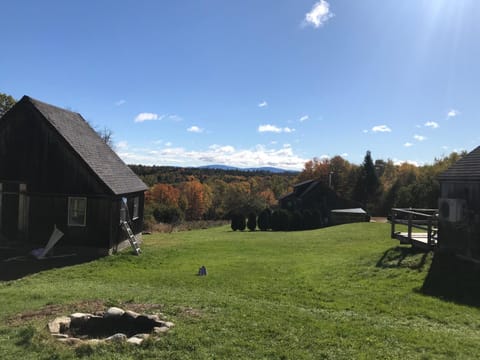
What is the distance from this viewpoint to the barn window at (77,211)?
17.8m

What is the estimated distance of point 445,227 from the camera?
515 inches

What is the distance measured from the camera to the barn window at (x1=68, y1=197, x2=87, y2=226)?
58.5 feet

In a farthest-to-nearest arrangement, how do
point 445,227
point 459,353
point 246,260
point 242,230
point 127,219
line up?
point 242,230
point 127,219
point 246,260
point 445,227
point 459,353

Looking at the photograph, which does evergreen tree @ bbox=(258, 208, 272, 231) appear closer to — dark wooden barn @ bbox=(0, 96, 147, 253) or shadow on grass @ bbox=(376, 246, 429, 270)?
dark wooden barn @ bbox=(0, 96, 147, 253)

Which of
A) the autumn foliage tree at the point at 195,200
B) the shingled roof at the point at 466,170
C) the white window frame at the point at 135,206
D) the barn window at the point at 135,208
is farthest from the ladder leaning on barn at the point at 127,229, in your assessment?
the autumn foliage tree at the point at 195,200

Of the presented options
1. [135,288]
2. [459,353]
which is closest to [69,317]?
[135,288]

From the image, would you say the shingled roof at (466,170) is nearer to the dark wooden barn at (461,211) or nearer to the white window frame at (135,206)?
the dark wooden barn at (461,211)

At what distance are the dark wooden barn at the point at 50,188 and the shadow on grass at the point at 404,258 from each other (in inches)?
477

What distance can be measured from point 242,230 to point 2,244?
20357 millimetres

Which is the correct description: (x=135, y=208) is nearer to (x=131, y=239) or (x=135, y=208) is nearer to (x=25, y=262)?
(x=131, y=239)

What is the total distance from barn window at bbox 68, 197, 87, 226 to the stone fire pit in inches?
449

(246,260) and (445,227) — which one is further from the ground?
(445,227)

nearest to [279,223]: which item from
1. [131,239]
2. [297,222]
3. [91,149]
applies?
[297,222]

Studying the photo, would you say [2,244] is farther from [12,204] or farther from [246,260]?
[246,260]
